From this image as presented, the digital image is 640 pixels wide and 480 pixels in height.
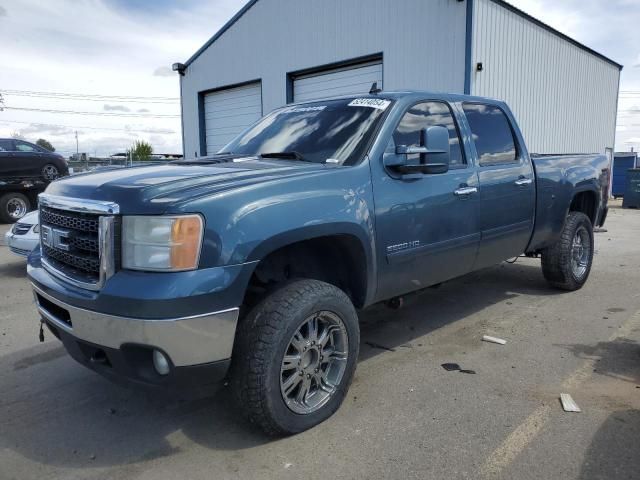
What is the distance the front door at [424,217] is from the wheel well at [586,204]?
2.64 m

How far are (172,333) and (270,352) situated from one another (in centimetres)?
53

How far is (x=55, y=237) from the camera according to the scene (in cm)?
302

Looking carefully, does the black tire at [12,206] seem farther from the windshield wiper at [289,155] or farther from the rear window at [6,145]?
the windshield wiper at [289,155]

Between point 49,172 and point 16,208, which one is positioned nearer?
point 16,208

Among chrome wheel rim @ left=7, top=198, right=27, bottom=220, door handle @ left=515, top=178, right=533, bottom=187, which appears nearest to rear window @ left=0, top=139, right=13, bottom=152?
chrome wheel rim @ left=7, top=198, right=27, bottom=220

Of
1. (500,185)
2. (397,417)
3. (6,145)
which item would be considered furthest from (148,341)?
(6,145)

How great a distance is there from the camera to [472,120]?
4.49 meters

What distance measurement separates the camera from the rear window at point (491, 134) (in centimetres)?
446

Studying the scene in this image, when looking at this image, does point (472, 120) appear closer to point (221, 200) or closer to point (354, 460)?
point (221, 200)

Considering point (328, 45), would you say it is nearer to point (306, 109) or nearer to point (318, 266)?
point (306, 109)

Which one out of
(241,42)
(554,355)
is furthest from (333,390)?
(241,42)

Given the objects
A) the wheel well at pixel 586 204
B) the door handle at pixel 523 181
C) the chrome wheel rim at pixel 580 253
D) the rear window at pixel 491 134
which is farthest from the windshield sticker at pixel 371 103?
the wheel well at pixel 586 204

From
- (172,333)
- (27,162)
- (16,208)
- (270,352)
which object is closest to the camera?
(172,333)

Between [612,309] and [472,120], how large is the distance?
2.60m
